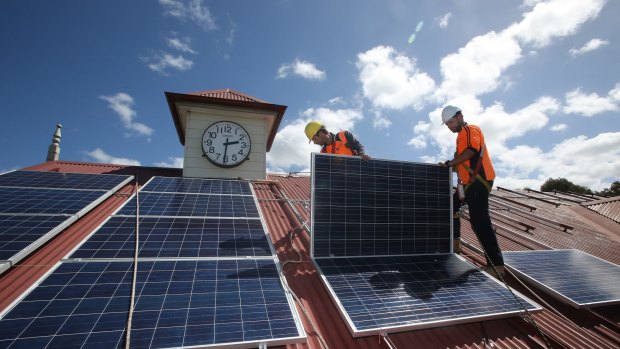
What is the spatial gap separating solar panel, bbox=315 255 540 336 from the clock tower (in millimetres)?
5739

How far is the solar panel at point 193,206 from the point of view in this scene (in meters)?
4.89

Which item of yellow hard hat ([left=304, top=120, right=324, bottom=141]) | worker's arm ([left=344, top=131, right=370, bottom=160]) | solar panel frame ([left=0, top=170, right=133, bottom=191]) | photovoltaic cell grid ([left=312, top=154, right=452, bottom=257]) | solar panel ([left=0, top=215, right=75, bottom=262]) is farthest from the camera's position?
yellow hard hat ([left=304, top=120, right=324, bottom=141])

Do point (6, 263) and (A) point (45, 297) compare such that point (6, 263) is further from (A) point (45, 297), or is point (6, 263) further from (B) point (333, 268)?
(B) point (333, 268)

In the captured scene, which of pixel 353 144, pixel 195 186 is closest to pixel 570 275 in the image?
pixel 353 144

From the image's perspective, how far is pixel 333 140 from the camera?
7.25 metres

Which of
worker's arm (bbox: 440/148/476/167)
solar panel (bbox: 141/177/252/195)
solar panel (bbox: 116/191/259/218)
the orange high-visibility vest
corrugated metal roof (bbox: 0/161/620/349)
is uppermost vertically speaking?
the orange high-visibility vest

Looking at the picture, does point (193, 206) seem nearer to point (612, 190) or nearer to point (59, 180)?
point (59, 180)

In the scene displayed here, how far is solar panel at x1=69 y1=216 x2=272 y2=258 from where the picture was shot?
356 cm

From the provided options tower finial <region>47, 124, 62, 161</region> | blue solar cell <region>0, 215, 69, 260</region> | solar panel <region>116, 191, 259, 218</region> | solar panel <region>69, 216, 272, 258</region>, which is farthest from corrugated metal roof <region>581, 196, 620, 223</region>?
tower finial <region>47, 124, 62, 161</region>

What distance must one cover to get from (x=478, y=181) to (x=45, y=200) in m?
8.00

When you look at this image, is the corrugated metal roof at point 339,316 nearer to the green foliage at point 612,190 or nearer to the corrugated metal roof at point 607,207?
the corrugated metal roof at point 607,207

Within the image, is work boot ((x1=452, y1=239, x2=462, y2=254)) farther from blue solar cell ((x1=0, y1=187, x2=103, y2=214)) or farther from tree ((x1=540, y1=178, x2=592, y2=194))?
tree ((x1=540, y1=178, x2=592, y2=194))

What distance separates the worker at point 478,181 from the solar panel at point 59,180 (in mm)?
7433

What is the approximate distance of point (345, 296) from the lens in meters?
3.39
